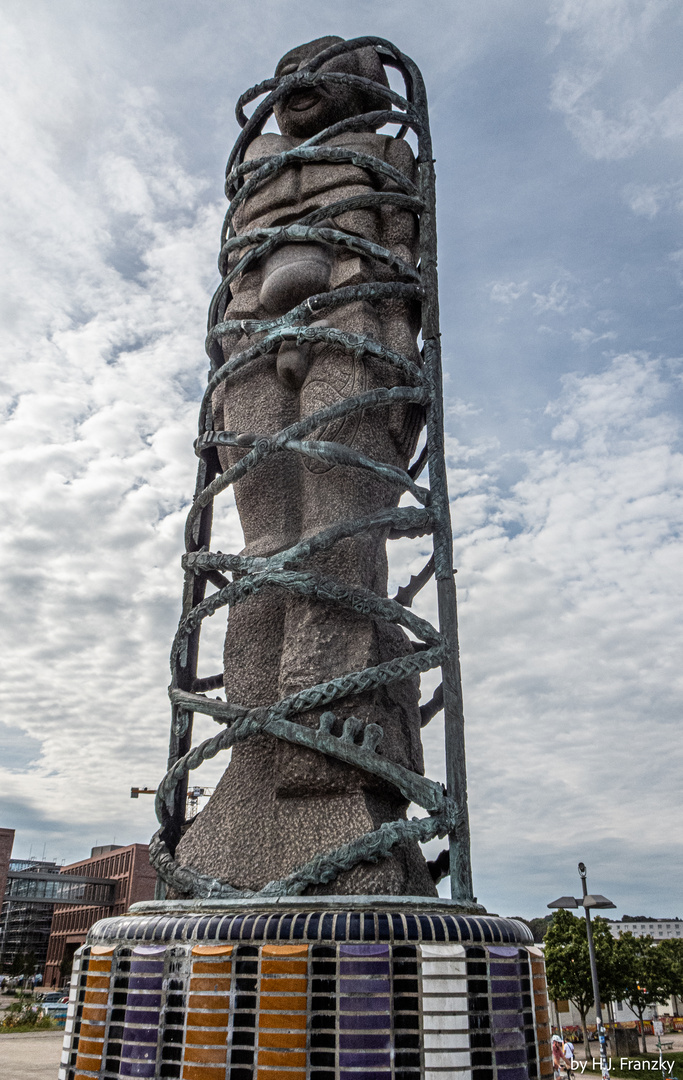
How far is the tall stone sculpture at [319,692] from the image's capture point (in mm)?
3209

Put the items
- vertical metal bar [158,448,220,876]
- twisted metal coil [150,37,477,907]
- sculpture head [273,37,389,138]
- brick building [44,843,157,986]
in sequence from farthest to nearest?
1. brick building [44,843,157,986]
2. sculpture head [273,37,389,138]
3. vertical metal bar [158,448,220,876]
4. twisted metal coil [150,37,477,907]

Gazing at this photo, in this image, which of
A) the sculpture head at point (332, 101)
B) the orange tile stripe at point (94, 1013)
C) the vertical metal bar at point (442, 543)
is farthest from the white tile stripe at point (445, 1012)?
the sculpture head at point (332, 101)

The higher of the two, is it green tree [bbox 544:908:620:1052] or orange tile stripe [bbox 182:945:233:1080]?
orange tile stripe [bbox 182:945:233:1080]

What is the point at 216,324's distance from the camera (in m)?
6.34

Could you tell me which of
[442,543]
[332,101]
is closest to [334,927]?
[442,543]

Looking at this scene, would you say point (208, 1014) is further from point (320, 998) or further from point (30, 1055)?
point (30, 1055)

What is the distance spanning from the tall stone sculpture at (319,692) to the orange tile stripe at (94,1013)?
1cm

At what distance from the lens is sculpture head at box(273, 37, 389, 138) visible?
665cm

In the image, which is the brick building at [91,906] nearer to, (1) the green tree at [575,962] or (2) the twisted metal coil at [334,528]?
(1) the green tree at [575,962]

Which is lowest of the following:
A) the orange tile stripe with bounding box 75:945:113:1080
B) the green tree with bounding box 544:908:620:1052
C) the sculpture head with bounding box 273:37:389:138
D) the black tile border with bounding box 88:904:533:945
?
the green tree with bounding box 544:908:620:1052

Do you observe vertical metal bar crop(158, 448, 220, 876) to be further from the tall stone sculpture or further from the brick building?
the brick building

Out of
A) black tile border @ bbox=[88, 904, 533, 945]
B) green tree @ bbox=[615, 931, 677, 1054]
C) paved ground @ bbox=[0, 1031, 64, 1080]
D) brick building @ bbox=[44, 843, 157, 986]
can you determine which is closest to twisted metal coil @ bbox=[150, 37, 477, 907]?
black tile border @ bbox=[88, 904, 533, 945]

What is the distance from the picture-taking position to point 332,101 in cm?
666

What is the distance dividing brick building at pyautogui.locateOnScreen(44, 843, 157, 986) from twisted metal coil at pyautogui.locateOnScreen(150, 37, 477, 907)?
47491 millimetres
